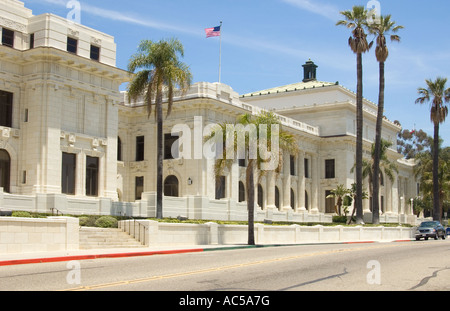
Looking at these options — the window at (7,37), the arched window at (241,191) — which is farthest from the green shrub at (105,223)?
the arched window at (241,191)

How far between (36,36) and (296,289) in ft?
100

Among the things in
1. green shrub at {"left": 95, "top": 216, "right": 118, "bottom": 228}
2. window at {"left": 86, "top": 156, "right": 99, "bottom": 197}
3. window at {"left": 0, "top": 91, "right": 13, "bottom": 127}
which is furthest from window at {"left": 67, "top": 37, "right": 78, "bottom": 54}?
green shrub at {"left": 95, "top": 216, "right": 118, "bottom": 228}

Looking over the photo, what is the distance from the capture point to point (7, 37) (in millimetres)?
37406

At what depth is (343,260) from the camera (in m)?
20.2

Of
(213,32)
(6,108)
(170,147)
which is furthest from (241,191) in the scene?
(6,108)

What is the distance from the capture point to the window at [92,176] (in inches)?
1582

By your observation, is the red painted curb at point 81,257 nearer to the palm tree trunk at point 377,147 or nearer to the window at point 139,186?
the window at point 139,186

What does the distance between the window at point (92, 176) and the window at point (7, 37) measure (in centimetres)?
869

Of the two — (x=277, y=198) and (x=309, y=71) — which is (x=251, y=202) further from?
(x=309, y=71)

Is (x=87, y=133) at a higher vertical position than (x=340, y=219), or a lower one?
higher

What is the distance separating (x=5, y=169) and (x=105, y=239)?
12.4m

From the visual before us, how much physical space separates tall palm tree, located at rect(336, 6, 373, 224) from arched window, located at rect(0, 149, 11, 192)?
91.8ft
